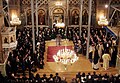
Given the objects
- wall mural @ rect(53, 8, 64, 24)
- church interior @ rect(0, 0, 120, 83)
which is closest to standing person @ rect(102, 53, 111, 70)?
church interior @ rect(0, 0, 120, 83)

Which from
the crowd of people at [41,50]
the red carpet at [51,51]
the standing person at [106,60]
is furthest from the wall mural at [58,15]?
the standing person at [106,60]

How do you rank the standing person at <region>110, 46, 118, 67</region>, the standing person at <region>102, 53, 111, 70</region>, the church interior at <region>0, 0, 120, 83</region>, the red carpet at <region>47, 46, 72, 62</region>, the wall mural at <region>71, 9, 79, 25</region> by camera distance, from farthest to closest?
the wall mural at <region>71, 9, 79, 25</region>, the red carpet at <region>47, 46, 72, 62</region>, the standing person at <region>110, 46, 118, 67</region>, the standing person at <region>102, 53, 111, 70</region>, the church interior at <region>0, 0, 120, 83</region>

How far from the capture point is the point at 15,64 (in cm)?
1823

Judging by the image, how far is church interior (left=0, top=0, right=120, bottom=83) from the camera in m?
16.6

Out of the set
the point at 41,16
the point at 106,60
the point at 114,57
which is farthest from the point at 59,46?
the point at 106,60

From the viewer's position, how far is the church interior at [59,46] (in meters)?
16.6

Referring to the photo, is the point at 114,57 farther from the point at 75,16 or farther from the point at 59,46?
the point at 75,16

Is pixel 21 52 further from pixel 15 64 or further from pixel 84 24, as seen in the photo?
pixel 84 24

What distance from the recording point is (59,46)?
80.4 feet

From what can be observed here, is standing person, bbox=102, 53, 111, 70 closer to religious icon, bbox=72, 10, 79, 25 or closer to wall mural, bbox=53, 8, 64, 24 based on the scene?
religious icon, bbox=72, 10, 79, 25

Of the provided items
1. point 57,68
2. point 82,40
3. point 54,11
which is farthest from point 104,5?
point 57,68

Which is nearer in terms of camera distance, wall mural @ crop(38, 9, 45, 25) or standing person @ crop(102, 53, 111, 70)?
standing person @ crop(102, 53, 111, 70)

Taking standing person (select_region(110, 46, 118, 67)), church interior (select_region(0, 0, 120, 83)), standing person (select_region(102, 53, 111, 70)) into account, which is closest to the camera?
church interior (select_region(0, 0, 120, 83))

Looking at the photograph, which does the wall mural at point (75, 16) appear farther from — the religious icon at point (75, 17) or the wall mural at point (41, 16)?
the wall mural at point (41, 16)
